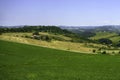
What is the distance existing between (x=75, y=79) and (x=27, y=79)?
5.35m

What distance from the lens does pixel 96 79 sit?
94.6 ft

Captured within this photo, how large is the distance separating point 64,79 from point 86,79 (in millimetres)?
2532

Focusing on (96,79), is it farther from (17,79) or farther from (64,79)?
(17,79)

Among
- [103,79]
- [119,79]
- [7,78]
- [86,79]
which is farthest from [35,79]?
[119,79]

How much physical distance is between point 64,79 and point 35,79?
324cm

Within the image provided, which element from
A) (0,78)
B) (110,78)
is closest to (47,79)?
(0,78)

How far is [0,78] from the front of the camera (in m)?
27.6

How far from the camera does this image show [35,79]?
27719 millimetres

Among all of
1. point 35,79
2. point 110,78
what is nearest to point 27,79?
point 35,79

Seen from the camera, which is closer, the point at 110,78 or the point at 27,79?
the point at 27,79

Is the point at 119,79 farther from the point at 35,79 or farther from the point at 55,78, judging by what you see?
the point at 35,79

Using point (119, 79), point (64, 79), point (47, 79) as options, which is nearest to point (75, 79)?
point (64, 79)

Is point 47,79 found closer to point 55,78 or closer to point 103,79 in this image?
point 55,78

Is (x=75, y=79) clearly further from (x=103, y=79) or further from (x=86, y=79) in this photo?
(x=103, y=79)
